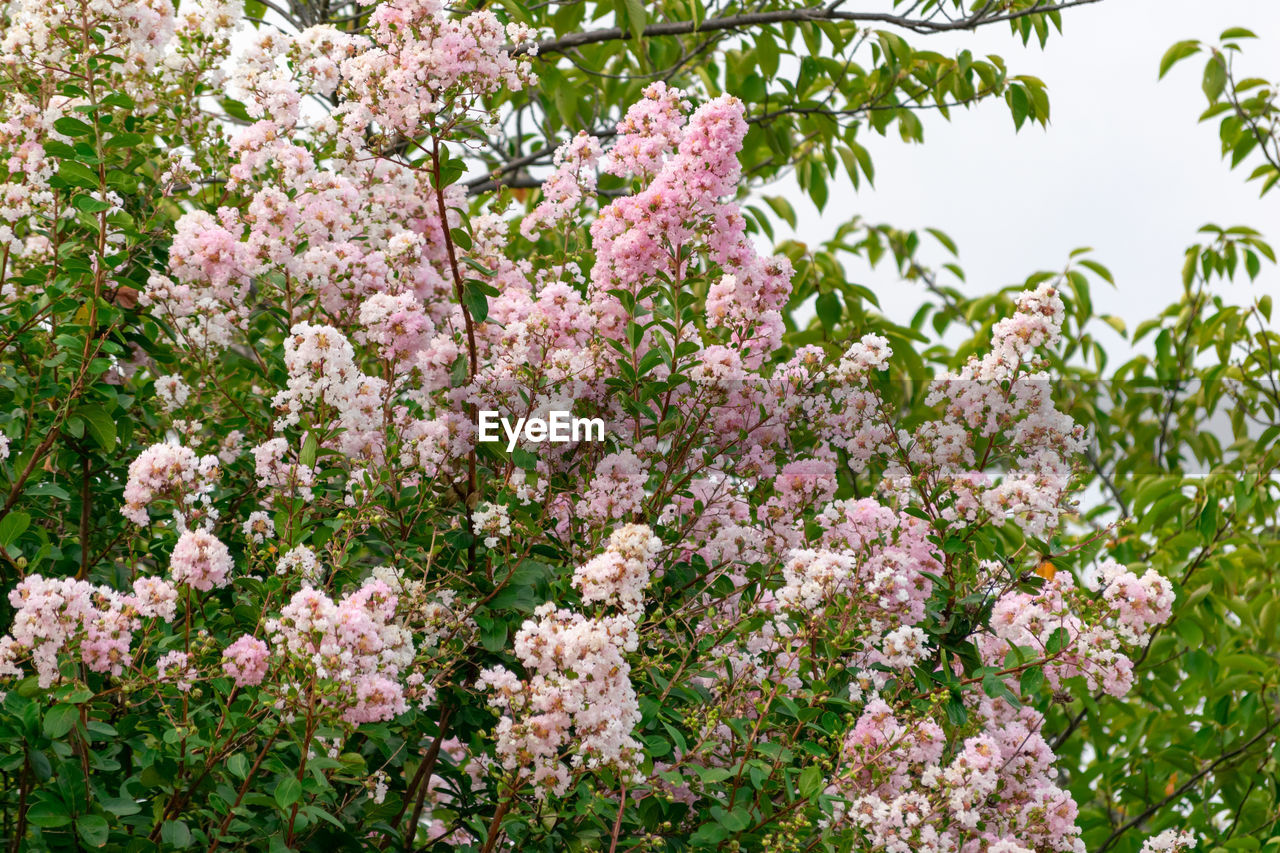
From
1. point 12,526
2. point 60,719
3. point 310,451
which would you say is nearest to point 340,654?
point 60,719

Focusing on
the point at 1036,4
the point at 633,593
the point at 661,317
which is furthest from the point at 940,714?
the point at 1036,4

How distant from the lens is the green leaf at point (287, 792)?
2.12m

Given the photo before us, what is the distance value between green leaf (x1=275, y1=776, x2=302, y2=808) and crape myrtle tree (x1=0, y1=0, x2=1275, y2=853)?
6 cm

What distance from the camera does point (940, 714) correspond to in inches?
105

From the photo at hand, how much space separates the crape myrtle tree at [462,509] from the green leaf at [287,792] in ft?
0.19

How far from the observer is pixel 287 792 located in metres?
2.14

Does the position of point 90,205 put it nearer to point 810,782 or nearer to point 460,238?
point 460,238

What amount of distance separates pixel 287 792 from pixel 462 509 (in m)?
0.98

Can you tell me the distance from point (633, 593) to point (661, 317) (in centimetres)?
91

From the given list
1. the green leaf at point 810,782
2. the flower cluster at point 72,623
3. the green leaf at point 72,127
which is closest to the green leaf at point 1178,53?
the green leaf at point 810,782

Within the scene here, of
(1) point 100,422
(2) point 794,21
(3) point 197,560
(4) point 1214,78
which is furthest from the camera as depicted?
(4) point 1214,78

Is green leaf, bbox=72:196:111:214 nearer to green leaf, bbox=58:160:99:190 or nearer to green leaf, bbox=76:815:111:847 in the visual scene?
green leaf, bbox=58:160:99:190

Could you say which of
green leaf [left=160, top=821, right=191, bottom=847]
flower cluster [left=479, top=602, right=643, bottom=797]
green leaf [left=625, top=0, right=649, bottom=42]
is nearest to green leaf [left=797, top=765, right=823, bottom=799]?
flower cluster [left=479, top=602, right=643, bottom=797]

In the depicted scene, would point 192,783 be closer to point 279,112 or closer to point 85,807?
point 85,807
